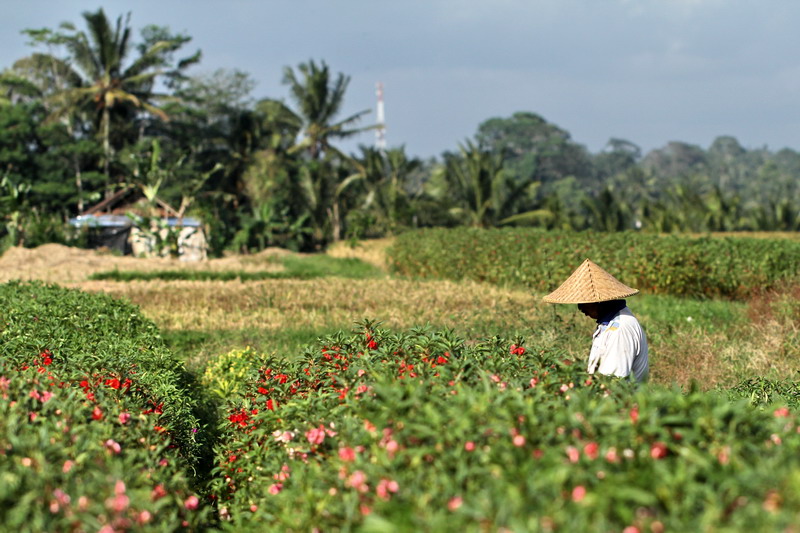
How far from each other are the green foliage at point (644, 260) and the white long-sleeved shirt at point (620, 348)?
1025cm

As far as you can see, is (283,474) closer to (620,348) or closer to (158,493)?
(158,493)

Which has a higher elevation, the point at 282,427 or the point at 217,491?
the point at 282,427

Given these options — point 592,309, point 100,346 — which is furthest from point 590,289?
point 100,346

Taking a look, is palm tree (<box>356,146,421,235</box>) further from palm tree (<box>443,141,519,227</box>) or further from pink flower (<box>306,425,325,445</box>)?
pink flower (<box>306,425,325,445</box>)

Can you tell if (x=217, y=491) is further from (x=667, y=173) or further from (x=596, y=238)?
(x=667, y=173)

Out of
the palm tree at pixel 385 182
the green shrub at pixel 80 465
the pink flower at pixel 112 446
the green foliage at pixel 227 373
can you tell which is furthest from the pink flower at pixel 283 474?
the palm tree at pixel 385 182

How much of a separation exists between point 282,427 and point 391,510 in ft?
5.10

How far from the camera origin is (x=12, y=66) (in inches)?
1683

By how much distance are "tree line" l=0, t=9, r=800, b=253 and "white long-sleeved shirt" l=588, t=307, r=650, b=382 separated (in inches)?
968

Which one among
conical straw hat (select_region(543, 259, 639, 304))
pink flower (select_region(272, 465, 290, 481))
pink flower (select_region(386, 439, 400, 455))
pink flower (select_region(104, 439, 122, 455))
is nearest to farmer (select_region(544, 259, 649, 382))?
conical straw hat (select_region(543, 259, 639, 304))

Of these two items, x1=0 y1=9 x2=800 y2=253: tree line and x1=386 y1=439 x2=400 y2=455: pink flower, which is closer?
x1=386 y1=439 x2=400 y2=455: pink flower

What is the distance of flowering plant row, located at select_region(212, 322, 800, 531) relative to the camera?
94.1 inches

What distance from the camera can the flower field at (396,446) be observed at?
244cm

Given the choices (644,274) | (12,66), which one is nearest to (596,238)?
(644,274)
